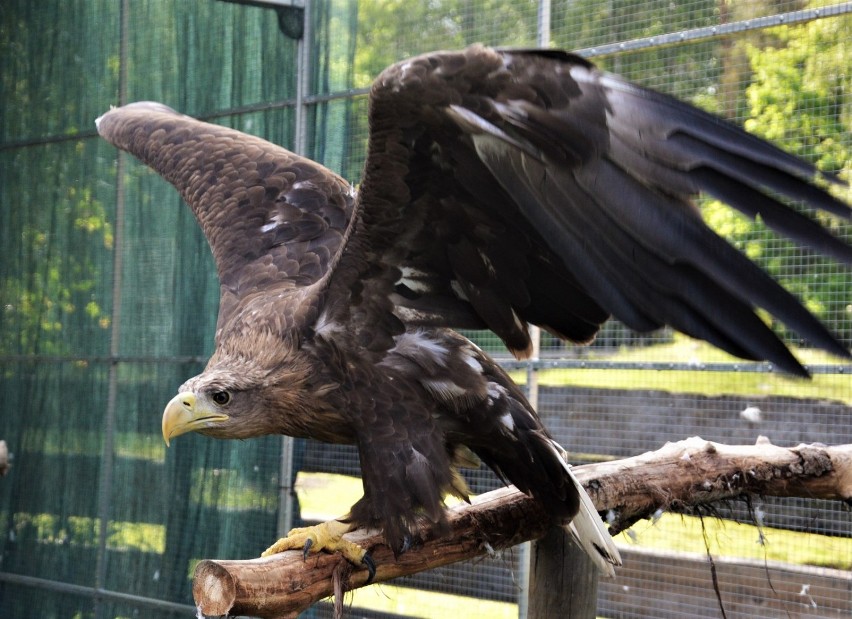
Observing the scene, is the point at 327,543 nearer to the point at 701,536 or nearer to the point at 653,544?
the point at 653,544

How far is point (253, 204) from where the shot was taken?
380 centimetres

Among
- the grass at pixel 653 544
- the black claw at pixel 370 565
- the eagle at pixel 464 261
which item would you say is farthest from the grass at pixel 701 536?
the black claw at pixel 370 565

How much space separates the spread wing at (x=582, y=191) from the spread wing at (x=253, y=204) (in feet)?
2.65

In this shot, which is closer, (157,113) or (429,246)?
(429,246)

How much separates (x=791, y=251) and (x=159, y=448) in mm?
3539

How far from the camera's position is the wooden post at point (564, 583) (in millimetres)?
3021

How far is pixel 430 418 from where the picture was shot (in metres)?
2.91

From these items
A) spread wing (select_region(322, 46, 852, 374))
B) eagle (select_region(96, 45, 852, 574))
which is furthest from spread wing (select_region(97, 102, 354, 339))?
spread wing (select_region(322, 46, 852, 374))

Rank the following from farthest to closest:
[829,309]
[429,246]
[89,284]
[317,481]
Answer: [89,284] < [317,481] < [829,309] < [429,246]

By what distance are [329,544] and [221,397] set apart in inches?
22.5

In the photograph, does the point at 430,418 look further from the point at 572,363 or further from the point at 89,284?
the point at 89,284

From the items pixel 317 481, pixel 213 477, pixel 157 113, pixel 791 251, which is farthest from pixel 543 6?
pixel 213 477

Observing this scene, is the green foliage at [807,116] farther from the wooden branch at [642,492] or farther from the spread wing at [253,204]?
the spread wing at [253,204]

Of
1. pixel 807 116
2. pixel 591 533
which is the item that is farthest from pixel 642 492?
pixel 807 116
